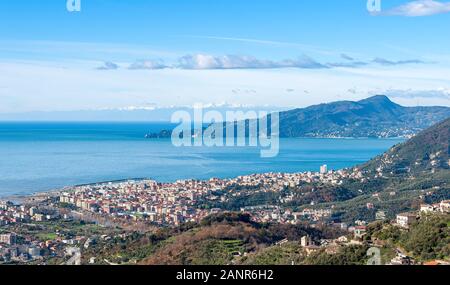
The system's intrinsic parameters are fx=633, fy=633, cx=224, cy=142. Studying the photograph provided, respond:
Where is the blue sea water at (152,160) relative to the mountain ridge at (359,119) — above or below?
below

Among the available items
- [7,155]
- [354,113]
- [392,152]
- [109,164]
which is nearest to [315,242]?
[392,152]

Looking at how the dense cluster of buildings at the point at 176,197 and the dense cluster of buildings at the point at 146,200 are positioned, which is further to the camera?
the dense cluster of buildings at the point at 176,197

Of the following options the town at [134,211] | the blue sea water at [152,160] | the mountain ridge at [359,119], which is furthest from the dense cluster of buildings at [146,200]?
the mountain ridge at [359,119]

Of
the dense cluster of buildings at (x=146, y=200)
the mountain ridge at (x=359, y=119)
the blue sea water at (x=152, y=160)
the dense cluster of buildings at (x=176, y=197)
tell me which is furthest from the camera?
the mountain ridge at (x=359, y=119)

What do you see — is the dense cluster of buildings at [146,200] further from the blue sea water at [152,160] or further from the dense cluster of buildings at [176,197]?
the blue sea water at [152,160]

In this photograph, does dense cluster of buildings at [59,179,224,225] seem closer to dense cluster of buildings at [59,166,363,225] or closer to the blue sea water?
dense cluster of buildings at [59,166,363,225]

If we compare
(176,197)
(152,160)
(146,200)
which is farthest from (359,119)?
(146,200)

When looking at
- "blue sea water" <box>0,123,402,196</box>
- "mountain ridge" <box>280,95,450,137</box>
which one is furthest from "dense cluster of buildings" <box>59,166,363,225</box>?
"mountain ridge" <box>280,95,450,137</box>

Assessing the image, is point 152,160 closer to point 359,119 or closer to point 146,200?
point 146,200
